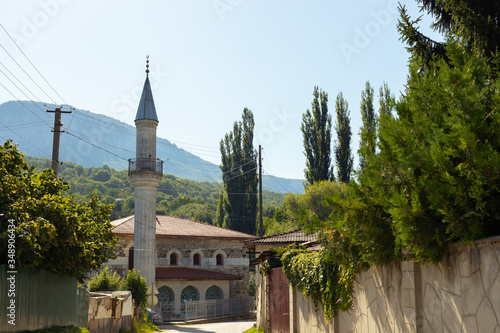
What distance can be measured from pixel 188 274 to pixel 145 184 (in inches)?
323

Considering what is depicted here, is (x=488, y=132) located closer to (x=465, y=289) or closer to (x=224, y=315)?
(x=465, y=289)

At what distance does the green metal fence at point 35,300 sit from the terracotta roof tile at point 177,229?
81.5 ft

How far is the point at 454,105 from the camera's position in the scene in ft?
20.7

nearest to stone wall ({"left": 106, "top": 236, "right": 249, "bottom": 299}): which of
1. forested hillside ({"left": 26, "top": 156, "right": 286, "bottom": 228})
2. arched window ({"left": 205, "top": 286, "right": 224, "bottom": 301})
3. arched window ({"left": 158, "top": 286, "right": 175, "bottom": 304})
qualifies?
arched window ({"left": 205, "top": 286, "right": 224, "bottom": 301})

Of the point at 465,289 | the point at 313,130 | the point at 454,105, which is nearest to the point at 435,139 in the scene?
the point at 454,105

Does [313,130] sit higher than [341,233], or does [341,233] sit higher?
[313,130]

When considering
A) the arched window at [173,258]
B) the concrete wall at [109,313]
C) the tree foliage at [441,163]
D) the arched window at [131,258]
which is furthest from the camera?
the arched window at [173,258]

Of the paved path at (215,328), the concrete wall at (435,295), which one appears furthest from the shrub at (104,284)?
the concrete wall at (435,295)

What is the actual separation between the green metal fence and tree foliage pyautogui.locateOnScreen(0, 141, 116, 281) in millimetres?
348

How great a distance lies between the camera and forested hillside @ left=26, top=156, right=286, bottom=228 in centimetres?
9000

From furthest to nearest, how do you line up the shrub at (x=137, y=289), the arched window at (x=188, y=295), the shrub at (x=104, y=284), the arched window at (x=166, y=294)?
the arched window at (x=188, y=295)
the arched window at (x=166, y=294)
the shrub at (x=137, y=289)
the shrub at (x=104, y=284)

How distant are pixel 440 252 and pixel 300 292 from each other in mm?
7333

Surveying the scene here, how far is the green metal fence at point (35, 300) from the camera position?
32.3 feet

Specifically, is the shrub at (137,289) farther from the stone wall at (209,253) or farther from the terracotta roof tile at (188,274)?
the stone wall at (209,253)
